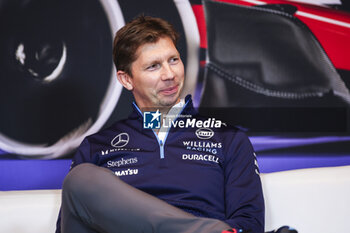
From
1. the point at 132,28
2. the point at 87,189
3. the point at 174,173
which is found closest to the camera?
the point at 87,189

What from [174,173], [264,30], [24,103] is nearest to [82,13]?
[24,103]

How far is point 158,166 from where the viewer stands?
4.86 feet

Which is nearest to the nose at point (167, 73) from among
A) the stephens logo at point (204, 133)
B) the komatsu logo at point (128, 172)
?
the stephens logo at point (204, 133)

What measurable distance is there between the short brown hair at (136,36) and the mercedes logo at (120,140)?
9.4 inches

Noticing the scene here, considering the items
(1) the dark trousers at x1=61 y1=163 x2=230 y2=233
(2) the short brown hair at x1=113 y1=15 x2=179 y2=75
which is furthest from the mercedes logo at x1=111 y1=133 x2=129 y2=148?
(1) the dark trousers at x1=61 y1=163 x2=230 y2=233

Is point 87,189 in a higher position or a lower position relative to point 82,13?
lower

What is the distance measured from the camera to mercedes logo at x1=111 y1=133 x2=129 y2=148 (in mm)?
1590

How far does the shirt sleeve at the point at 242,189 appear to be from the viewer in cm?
130

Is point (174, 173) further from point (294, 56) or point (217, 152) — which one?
point (294, 56)

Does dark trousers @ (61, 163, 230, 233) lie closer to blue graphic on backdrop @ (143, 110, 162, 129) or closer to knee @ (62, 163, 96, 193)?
knee @ (62, 163, 96, 193)

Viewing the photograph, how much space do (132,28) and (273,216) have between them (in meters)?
0.86

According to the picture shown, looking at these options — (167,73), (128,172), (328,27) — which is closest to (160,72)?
(167,73)

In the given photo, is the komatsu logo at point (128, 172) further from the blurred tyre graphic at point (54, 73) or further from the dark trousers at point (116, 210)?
the blurred tyre graphic at point (54, 73)

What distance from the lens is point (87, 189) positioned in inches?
45.3
